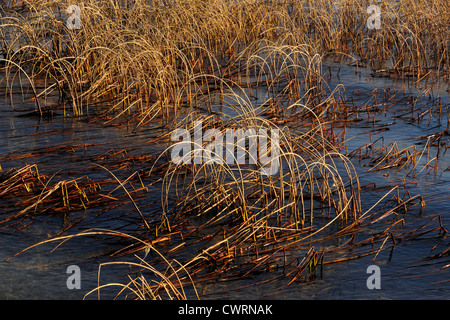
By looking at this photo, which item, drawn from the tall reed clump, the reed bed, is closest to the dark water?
the reed bed

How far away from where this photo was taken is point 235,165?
6.64 m

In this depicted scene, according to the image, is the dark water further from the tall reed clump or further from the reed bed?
the tall reed clump

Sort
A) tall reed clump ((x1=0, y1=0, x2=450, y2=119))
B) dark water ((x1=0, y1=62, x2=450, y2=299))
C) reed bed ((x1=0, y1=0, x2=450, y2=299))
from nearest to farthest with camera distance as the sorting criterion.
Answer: dark water ((x1=0, y1=62, x2=450, y2=299)) → reed bed ((x1=0, y1=0, x2=450, y2=299)) → tall reed clump ((x1=0, y1=0, x2=450, y2=119))

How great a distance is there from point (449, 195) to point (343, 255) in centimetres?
161

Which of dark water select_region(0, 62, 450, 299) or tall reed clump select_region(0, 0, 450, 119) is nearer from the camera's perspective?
dark water select_region(0, 62, 450, 299)

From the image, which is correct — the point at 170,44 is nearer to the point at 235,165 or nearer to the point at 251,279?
the point at 235,165

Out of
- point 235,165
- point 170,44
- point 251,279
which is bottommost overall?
point 251,279

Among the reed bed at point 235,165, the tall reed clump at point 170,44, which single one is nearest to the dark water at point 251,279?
the reed bed at point 235,165

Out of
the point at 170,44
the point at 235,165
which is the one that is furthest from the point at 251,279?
the point at 170,44

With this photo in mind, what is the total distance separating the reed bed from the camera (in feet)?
16.1

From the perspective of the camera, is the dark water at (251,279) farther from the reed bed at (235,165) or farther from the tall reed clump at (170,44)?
the tall reed clump at (170,44)

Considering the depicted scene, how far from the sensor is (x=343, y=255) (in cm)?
493

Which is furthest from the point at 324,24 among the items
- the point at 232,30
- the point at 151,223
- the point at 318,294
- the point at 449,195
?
the point at 318,294

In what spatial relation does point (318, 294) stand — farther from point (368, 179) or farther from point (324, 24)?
point (324, 24)
